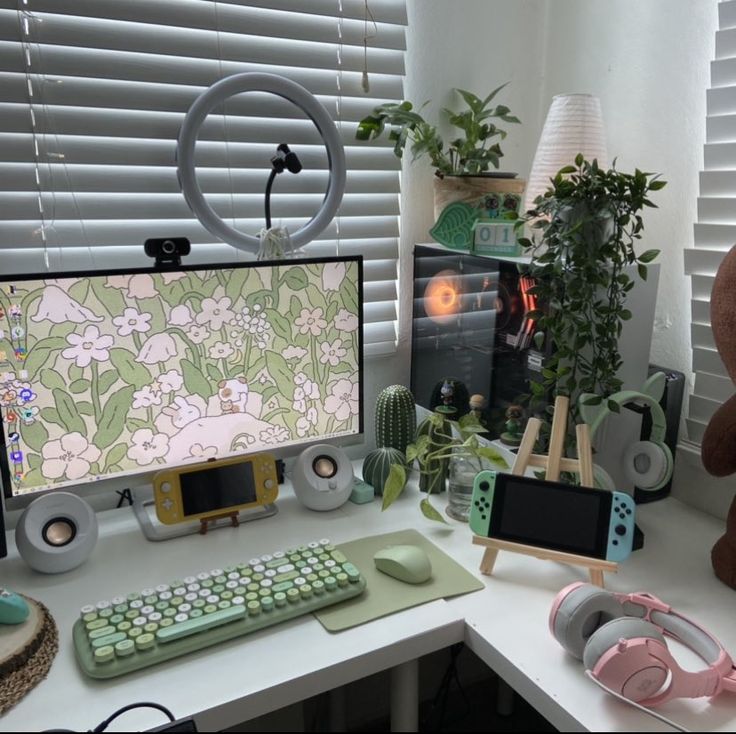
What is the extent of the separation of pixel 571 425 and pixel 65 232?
0.94 m

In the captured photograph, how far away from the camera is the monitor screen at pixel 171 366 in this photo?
1.06 meters

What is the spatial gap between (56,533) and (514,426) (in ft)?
2.67

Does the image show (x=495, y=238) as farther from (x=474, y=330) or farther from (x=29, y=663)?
(x=29, y=663)

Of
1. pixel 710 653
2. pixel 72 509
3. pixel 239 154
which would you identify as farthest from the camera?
pixel 239 154

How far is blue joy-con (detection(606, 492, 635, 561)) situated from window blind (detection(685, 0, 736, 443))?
0.43 metres

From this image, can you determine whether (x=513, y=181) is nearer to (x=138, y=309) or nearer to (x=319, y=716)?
(x=138, y=309)

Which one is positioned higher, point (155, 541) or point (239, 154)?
point (239, 154)

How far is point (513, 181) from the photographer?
1387mm

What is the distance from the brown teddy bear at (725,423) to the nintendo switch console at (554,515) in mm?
166

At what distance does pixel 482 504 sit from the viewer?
1.06 meters

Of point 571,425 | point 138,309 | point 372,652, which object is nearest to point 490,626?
point 372,652

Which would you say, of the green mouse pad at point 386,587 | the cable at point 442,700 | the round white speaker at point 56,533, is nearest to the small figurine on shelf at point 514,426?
the green mouse pad at point 386,587

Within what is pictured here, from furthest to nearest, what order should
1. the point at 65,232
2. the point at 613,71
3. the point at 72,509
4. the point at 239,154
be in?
1. the point at 613,71
2. the point at 239,154
3. the point at 65,232
4. the point at 72,509

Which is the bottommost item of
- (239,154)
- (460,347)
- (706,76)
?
(460,347)
